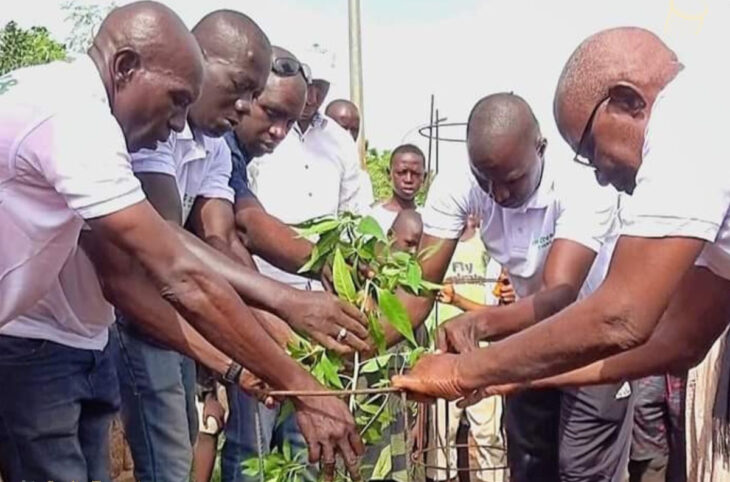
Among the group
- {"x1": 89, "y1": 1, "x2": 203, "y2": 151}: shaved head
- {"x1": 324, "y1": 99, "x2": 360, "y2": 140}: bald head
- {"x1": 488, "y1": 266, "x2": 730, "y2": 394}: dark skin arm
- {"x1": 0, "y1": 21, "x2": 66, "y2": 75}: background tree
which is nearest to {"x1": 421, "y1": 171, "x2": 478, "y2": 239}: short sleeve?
{"x1": 488, "y1": 266, "x2": 730, "y2": 394}: dark skin arm

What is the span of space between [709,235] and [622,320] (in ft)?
0.93

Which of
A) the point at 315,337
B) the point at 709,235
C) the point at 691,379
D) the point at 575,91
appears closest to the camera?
the point at 709,235

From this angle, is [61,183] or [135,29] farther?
[135,29]

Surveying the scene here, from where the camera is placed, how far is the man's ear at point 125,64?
9.00 feet

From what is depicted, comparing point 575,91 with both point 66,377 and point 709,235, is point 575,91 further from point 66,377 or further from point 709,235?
point 66,377

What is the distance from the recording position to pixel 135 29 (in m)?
2.78

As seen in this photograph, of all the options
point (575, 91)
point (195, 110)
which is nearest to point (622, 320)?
Answer: point (575, 91)

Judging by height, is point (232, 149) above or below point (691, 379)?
above

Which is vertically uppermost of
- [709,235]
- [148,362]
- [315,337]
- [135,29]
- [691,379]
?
[135,29]

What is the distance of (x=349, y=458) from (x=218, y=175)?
1.59m

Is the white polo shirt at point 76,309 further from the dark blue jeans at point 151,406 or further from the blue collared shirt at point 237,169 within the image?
the blue collared shirt at point 237,169

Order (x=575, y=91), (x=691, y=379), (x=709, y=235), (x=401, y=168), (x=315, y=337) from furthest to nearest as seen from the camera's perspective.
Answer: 1. (x=401, y=168)
2. (x=691, y=379)
3. (x=315, y=337)
4. (x=575, y=91)
5. (x=709, y=235)

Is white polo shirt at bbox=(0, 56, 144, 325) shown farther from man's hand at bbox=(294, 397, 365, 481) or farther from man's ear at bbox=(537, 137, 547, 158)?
man's ear at bbox=(537, 137, 547, 158)

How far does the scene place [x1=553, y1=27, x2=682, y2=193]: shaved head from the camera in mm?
2572
